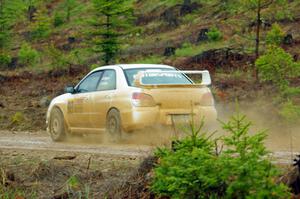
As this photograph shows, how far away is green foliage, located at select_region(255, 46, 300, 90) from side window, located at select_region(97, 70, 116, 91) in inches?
158

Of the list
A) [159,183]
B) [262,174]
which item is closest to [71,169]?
[159,183]

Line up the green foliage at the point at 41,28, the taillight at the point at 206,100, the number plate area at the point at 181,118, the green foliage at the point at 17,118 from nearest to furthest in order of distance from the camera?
the number plate area at the point at 181,118 < the taillight at the point at 206,100 < the green foliage at the point at 17,118 < the green foliage at the point at 41,28

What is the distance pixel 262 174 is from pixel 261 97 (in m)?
13.0

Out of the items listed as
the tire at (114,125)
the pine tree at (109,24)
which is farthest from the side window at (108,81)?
the pine tree at (109,24)

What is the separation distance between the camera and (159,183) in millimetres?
6199

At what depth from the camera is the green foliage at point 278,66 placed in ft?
53.0

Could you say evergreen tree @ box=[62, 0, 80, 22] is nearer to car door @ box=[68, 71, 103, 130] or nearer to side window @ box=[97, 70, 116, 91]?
car door @ box=[68, 71, 103, 130]

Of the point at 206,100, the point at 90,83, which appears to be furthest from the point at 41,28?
the point at 206,100

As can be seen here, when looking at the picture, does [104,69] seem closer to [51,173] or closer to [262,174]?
[51,173]

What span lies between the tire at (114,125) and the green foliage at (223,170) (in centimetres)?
713

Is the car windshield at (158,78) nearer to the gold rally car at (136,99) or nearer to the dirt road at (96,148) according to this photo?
the gold rally car at (136,99)

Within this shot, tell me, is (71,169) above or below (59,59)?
below

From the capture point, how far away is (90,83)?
49.1ft

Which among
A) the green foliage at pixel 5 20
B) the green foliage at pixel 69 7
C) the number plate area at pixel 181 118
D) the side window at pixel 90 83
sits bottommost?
the number plate area at pixel 181 118
